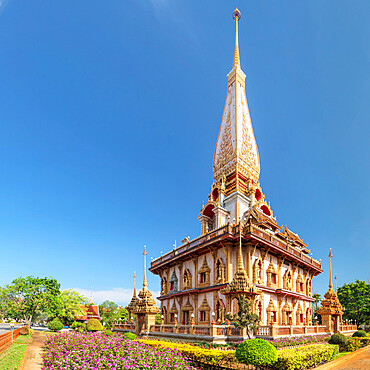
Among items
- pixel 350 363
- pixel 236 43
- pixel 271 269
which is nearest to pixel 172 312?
pixel 271 269

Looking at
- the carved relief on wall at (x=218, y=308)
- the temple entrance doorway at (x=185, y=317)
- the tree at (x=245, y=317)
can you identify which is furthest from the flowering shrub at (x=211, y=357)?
the temple entrance doorway at (x=185, y=317)

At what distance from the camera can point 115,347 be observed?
1375 centimetres

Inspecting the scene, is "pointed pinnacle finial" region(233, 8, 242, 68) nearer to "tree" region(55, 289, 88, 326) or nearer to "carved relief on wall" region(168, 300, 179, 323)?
"carved relief on wall" region(168, 300, 179, 323)

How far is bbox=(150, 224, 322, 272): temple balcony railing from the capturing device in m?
25.9

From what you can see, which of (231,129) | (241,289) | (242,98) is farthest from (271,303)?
(242,98)

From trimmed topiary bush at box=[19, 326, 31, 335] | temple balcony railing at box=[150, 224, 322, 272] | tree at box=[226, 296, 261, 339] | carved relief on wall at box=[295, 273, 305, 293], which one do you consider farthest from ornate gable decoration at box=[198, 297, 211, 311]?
trimmed topiary bush at box=[19, 326, 31, 335]

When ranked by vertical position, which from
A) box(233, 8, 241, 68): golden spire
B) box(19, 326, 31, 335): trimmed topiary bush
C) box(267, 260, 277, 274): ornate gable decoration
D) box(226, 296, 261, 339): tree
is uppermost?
box(233, 8, 241, 68): golden spire

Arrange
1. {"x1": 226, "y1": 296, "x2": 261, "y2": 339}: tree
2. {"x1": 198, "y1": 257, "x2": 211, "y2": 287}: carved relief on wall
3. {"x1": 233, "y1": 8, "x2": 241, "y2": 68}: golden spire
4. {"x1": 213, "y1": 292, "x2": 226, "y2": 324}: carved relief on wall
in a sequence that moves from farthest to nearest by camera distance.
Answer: {"x1": 233, "y1": 8, "x2": 241, "y2": 68}: golden spire, {"x1": 198, "y1": 257, "x2": 211, "y2": 287}: carved relief on wall, {"x1": 213, "y1": 292, "x2": 226, "y2": 324}: carved relief on wall, {"x1": 226, "y1": 296, "x2": 261, "y2": 339}: tree

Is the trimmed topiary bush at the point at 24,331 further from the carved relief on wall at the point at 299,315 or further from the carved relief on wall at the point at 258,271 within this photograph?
the carved relief on wall at the point at 299,315

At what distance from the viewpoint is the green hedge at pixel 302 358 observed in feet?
41.9

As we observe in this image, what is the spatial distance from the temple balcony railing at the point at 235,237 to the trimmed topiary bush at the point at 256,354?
40.9 feet

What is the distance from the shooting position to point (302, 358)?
13812mm

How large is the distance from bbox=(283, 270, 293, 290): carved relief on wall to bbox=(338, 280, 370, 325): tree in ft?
82.5

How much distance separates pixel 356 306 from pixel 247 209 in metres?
30.2
